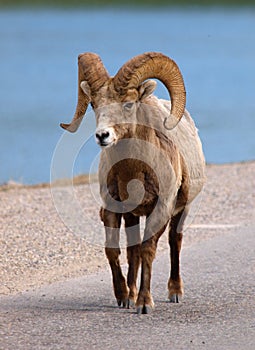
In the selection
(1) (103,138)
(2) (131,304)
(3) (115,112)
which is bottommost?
(2) (131,304)

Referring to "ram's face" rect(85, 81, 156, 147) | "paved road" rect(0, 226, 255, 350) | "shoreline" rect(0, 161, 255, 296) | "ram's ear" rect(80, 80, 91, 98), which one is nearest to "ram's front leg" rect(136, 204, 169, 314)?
"paved road" rect(0, 226, 255, 350)

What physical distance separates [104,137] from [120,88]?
0.53 m

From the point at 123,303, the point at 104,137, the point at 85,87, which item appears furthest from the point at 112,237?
the point at 85,87

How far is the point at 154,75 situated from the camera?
9.70 meters

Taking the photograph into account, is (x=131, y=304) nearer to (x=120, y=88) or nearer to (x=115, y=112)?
(x=115, y=112)

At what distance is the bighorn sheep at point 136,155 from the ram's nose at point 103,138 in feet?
0.21

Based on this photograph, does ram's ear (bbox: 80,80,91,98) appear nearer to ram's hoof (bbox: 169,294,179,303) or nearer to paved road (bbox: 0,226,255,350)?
paved road (bbox: 0,226,255,350)

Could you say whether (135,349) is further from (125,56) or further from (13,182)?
(125,56)

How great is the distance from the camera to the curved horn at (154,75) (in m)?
9.39

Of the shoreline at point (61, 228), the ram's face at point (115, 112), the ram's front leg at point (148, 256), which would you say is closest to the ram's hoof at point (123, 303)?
the ram's front leg at point (148, 256)

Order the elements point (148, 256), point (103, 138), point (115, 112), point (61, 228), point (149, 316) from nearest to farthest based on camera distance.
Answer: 1. point (103, 138)
2. point (115, 112)
3. point (149, 316)
4. point (148, 256)
5. point (61, 228)

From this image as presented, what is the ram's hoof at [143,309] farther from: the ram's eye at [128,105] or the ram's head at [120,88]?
the ram's eye at [128,105]

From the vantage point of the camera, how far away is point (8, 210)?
14.4 meters

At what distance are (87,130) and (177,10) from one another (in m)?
78.1
